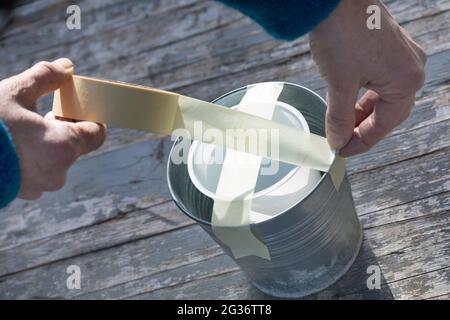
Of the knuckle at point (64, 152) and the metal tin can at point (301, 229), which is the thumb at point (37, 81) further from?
the metal tin can at point (301, 229)

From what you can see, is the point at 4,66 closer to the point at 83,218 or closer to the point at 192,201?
the point at 83,218

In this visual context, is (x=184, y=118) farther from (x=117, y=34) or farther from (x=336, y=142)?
(x=117, y=34)

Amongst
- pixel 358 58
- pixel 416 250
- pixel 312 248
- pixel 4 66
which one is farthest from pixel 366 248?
pixel 4 66

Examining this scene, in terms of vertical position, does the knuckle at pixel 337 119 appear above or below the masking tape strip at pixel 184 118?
above

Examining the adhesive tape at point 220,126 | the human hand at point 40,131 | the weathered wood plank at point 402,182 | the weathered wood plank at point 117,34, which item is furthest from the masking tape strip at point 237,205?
the weathered wood plank at point 117,34

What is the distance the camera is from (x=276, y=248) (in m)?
0.94

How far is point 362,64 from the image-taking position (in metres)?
0.76

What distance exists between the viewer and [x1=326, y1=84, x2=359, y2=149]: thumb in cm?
78

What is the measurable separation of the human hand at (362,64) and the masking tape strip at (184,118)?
6cm

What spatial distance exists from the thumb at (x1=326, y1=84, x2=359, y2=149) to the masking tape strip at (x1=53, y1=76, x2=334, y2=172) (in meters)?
0.04

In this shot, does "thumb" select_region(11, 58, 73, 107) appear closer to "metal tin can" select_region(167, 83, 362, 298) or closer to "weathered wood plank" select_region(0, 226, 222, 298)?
"metal tin can" select_region(167, 83, 362, 298)

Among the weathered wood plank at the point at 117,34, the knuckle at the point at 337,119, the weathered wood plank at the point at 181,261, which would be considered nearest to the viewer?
the knuckle at the point at 337,119

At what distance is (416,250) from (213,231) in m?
0.44

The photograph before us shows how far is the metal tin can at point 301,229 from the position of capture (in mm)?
896
